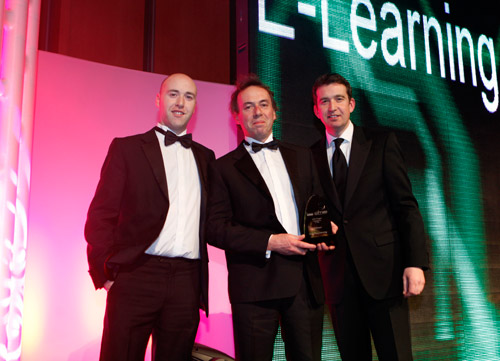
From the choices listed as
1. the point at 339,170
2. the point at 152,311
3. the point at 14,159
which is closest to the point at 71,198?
the point at 14,159

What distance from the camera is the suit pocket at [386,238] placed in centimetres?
245

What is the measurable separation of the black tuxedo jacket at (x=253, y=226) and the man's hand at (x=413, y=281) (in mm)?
416

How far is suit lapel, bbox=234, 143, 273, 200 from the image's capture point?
2348 millimetres

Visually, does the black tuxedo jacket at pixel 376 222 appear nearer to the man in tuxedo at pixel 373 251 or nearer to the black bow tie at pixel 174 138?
the man in tuxedo at pixel 373 251

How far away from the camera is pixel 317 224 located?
2.21m

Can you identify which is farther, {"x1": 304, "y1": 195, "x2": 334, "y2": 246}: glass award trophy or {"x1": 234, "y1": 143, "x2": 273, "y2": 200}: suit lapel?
{"x1": 234, "y1": 143, "x2": 273, "y2": 200}: suit lapel

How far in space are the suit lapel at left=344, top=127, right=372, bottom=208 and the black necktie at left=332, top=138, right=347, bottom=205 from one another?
0.05 meters

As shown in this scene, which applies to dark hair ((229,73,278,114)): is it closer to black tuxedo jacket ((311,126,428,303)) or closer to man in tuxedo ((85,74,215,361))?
man in tuxedo ((85,74,215,361))

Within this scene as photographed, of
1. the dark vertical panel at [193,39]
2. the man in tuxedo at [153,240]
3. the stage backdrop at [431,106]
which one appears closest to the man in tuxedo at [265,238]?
the man in tuxedo at [153,240]

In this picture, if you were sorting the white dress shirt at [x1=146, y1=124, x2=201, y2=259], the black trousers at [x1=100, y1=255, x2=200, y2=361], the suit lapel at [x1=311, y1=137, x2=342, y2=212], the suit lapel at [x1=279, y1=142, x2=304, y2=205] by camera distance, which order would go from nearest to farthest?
the black trousers at [x1=100, y1=255, x2=200, y2=361], the white dress shirt at [x1=146, y1=124, x2=201, y2=259], the suit lapel at [x1=279, y1=142, x2=304, y2=205], the suit lapel at [x1=311, y1=137, x2=342, y2=212]

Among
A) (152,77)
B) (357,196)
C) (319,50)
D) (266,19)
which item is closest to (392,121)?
(319,50)

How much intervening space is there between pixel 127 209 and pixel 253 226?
2.02ft

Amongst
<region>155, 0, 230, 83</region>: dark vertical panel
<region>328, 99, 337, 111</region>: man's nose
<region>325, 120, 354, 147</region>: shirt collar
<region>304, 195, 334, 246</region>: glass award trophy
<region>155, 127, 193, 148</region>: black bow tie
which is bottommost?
<region>304, 195, 334, 246</region>: glass award trophy

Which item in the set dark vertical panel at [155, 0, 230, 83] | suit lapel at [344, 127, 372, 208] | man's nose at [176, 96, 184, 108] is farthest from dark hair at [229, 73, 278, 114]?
dark vertical panel at [155, 0, 230, 83]
